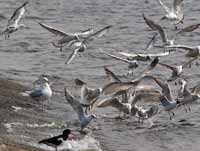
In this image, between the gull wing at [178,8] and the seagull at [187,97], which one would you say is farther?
the gull wing at [178,8]

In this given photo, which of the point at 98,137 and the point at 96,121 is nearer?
the point at 98,137

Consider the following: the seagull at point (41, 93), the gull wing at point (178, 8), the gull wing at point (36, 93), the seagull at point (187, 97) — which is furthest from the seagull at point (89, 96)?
the gull wing at point (178, 8)

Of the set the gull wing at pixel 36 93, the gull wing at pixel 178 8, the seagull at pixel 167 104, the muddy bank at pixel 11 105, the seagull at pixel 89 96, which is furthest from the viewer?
the gull wing at pixel 178 8

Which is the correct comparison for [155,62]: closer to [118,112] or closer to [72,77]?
[118,112]

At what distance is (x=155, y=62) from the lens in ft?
44.4

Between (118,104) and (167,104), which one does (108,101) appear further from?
(167,104)

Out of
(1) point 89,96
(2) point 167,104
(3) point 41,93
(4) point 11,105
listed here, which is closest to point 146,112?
(2) point 167,104

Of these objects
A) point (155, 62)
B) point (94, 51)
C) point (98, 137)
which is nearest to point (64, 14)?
point (94, 51)

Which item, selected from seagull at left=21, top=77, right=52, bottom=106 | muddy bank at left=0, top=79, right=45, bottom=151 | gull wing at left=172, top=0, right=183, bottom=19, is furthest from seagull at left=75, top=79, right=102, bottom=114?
gull wing at left=172, top=0, right=183, bottom=19

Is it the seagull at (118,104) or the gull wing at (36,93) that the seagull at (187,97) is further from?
the gull wing at (36,93)

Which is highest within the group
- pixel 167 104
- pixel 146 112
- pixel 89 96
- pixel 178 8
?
pixel 178 8

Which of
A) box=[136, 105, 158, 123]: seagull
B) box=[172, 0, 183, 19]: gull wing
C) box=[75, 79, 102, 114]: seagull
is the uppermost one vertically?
box=[172, 0, 183, 19]: gull wing

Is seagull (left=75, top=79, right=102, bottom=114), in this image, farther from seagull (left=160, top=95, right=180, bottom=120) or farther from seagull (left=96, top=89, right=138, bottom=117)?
seagull (left=160, top=95, right=180, bottom=120)

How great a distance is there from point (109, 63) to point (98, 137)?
6.66m
